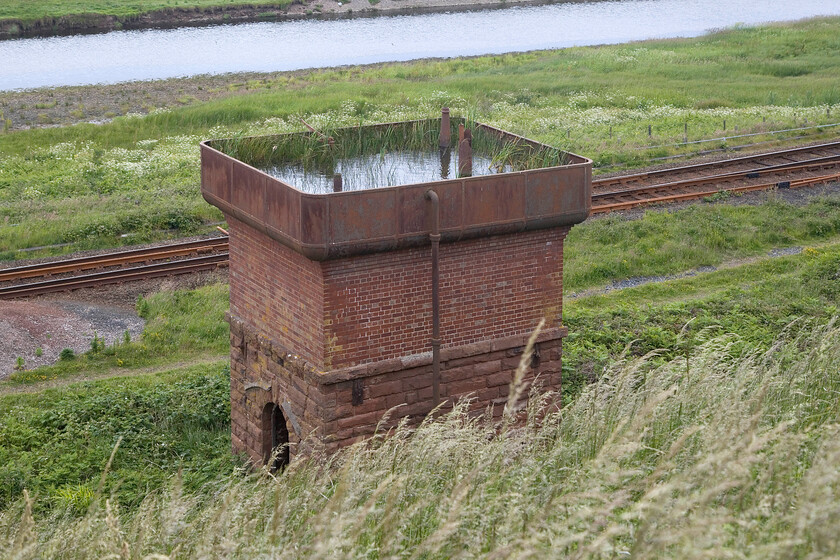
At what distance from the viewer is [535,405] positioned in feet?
27.7

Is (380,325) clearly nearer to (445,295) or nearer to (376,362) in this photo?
(376,362)

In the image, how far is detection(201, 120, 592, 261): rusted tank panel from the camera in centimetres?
1179

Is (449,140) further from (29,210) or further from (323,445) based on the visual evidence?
(29,210)

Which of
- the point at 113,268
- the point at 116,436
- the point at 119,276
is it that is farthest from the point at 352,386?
the point at 113,268

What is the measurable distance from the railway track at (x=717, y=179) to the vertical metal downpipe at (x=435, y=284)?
50.8 ft

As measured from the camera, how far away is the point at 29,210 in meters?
29.3

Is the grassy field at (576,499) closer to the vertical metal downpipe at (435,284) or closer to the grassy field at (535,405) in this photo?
the grassy field at (535,405)


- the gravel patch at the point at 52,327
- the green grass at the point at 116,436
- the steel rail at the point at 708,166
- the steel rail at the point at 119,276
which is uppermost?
the steel rail at the point at 708,166

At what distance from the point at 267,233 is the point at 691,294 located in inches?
485

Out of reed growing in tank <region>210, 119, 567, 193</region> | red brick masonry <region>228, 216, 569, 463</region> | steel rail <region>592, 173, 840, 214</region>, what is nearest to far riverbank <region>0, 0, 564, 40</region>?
steel rail <region>592, 173, 840, 214</region>

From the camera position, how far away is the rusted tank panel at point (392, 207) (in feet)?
38.7

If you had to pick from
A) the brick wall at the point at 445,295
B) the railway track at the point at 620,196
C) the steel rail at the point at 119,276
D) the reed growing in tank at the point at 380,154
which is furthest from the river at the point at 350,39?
the brick wall at the point at 445,295

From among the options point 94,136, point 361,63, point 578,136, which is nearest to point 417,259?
point 578,136

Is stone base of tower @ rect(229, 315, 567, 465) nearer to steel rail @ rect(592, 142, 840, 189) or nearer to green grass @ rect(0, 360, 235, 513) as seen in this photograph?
green grass @ rect(0, 360, 235, 513)
